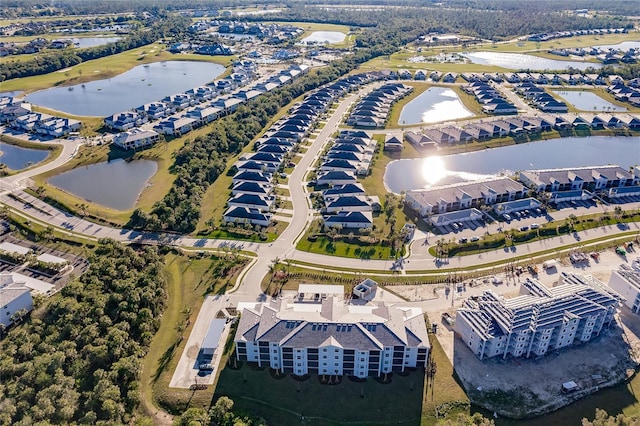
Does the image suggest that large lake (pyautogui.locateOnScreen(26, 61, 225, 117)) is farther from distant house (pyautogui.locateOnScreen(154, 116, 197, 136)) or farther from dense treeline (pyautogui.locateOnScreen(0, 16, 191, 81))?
distant house (pyautogui.locateOnScreen(154, 116, 197, 136))

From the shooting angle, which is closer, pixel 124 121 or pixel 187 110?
pixel 124 121

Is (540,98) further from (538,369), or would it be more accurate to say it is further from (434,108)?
(538,369)

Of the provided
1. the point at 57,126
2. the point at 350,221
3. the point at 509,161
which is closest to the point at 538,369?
the point at 350,221

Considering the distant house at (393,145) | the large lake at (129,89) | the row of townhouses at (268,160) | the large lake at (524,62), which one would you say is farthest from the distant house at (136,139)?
the large lake at (524,62)

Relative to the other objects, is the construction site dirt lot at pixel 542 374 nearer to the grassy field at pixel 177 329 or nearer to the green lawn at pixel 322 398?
the green lawn at pixel 322 398

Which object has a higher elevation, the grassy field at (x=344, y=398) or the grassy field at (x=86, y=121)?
the grassy field at (x=86, y=121)

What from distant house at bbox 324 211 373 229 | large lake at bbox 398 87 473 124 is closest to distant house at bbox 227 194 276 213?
distant house at bbox 324 211 373 229

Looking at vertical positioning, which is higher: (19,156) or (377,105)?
(377,105)
